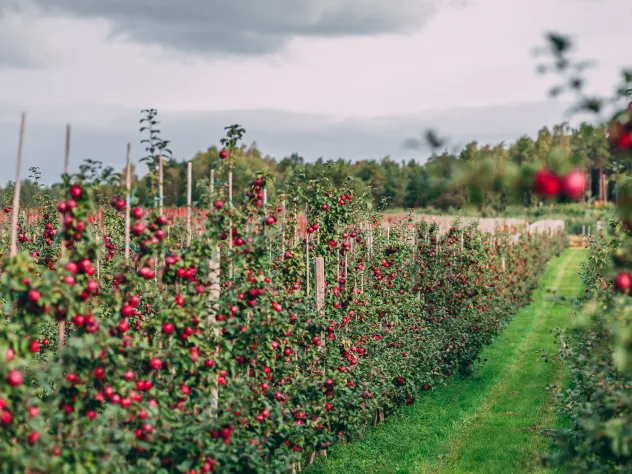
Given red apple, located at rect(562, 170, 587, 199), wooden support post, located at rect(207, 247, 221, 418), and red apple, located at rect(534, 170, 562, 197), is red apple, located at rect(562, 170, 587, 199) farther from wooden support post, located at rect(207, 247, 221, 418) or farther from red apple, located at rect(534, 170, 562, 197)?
wooden support post, located at rect(207, 247, 221, 418)

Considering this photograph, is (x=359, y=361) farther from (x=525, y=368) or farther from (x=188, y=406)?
(x=525, y=368)

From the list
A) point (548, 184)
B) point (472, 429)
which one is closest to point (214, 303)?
point (548, 184)

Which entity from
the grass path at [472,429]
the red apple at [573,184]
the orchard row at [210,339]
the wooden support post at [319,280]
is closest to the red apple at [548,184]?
the red apple at [573,184]

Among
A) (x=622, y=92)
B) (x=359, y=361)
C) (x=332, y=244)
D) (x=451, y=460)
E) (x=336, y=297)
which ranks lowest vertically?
(x=451, y=460)

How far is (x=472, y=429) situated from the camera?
7.48 meters

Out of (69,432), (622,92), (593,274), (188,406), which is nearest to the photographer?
(622,92)

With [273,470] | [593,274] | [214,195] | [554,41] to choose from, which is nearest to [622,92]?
[554,41]

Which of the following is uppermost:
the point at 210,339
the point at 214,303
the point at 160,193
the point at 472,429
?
the point at 160,193

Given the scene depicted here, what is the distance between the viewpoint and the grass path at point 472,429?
20.5 feet

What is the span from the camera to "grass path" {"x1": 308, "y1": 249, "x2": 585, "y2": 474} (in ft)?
20.5

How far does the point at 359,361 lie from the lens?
6.88 metres

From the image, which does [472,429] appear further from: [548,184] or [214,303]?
[548,184]

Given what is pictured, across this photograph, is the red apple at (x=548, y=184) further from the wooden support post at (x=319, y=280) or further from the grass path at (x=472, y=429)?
the wooden support post at (x=319, y=280)

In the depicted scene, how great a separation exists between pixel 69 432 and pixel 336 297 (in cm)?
354
